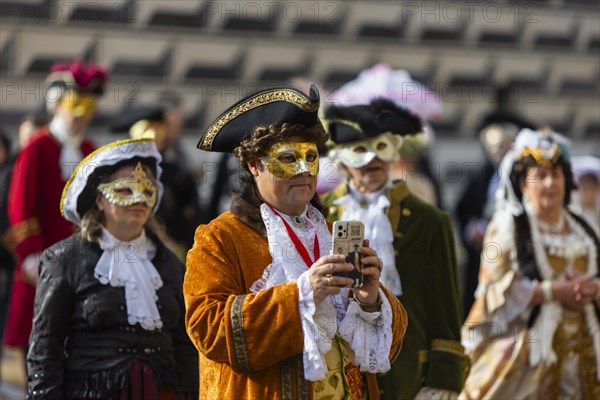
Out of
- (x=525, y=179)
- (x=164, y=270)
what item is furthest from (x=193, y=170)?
(x=164, y=270)

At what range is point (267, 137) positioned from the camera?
523 cm

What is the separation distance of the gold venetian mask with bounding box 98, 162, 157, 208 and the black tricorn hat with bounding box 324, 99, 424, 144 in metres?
0.93

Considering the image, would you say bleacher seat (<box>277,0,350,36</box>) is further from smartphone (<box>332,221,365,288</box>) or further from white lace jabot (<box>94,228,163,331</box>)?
smartphone (<box>332,221,365,288</box>)

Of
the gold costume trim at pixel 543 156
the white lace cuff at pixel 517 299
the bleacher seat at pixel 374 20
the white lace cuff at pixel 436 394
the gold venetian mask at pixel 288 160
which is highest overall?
the bleacher seat at pixel 374 20

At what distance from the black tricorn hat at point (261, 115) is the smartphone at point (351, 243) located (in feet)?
1.57

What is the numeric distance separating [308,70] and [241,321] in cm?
1021

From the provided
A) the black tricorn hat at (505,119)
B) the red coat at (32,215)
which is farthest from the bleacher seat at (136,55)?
the red coat at (32,215)

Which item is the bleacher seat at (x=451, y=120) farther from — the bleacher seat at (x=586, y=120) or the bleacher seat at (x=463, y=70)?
the bleacher seat at (x=586, y=120)

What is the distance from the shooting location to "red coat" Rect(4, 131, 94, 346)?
30.6 feet

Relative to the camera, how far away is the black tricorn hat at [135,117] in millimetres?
10789

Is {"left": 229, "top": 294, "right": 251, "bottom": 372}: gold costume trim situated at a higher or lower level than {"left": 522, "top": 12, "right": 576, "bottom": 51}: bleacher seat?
lower

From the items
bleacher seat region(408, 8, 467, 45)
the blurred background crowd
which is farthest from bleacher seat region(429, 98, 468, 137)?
bleacher seat region(408, 8, 467, 45)

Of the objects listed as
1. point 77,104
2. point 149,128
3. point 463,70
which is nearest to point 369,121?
point 77,104

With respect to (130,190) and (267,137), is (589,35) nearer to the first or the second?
(130,190)
